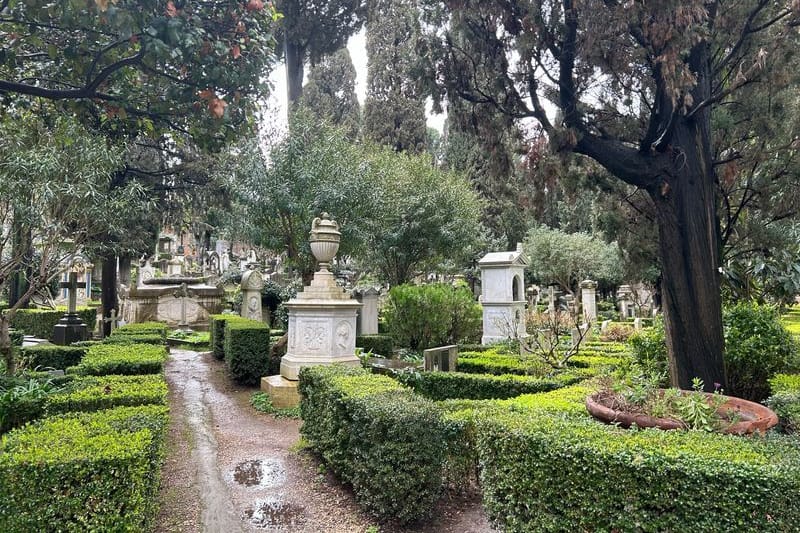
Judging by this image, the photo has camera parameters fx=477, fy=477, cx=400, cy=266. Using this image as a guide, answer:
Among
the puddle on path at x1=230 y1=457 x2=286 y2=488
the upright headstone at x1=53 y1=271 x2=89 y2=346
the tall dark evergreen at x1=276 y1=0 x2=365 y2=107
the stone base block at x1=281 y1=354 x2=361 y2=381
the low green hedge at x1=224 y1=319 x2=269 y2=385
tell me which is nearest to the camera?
the puddle on path at x1=230 y1=457 x2=286 y2=488

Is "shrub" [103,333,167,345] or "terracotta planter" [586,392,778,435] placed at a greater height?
"shrub" [103,333,167,345]

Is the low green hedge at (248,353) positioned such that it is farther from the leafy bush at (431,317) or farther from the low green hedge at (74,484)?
the low green hedge at (74,484)

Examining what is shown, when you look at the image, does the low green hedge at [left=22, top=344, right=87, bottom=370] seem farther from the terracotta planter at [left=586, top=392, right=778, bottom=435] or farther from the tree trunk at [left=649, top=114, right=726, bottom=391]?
the tree trunk at [left=649, top=114, right=726, bottom=391]

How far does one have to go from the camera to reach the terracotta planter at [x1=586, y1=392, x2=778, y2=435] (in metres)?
3.44

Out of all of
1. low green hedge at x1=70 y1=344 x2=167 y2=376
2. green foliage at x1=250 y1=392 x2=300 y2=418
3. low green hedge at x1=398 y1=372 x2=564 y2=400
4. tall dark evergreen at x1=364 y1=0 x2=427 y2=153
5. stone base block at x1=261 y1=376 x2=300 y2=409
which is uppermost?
tall dark evergreen at x1=364 y1=0 x2=427 y2=153

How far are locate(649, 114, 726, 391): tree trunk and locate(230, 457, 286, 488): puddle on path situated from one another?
451 centimetres

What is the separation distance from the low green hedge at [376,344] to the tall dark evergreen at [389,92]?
50.0 feet

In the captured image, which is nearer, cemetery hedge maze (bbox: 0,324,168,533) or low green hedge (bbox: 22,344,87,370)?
cemetery hedge maze (bbox: 0,324,168,533)

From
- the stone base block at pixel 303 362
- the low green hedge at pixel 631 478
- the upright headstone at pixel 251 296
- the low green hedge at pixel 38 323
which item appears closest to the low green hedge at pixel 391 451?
the low green hedge at pixel 631 478

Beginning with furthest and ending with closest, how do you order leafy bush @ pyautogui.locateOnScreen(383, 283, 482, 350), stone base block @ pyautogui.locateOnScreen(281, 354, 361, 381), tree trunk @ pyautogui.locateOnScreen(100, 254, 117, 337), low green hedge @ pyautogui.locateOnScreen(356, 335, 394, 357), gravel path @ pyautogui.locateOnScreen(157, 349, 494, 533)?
tree trunk @ pyautogui.locateOnScreen(100, 254, 117, 337) < leafy bush @ pyautogui.locateOnScreen(383, 283, 482, 350) < low green hedge @ pyautogui.locateOnScreen(356, 335, 394, 357) < stone base block @ pyautogui.locateOnScreen(281, 354, 361, 381) < gravel path @ pyautogui.locateOnScreen(157, 349, 494, 533)

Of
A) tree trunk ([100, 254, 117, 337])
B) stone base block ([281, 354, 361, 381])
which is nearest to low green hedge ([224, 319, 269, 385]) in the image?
stone base block ([281, 354, 361, 381])

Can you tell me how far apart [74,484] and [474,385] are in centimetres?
500

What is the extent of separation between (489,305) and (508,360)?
388cm

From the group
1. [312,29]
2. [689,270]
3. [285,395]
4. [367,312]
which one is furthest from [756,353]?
[312,29]
